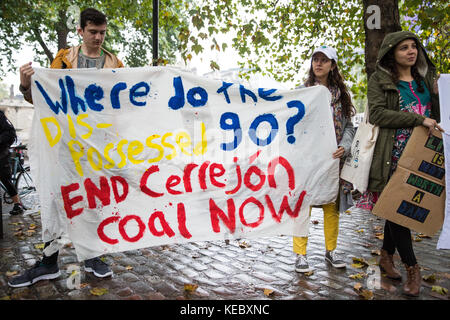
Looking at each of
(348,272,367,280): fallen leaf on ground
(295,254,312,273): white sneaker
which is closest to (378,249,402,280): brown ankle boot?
(348,272,367,280): fallen leaf on ground

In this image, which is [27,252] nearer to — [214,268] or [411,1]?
[214,268]

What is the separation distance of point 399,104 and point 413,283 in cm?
154

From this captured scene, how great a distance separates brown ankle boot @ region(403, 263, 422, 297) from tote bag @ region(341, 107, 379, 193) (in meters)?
0.79

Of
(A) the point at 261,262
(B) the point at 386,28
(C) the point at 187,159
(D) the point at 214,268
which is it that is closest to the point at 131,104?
(C) the point at 187,159

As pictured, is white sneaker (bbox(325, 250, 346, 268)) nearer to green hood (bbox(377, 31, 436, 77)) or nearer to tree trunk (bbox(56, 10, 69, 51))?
green hood (bbox(377, 31, 436, 77))

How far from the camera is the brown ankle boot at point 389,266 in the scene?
10.3 feet

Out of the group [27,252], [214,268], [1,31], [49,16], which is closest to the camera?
[214,268]

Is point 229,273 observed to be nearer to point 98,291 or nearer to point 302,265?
point 302,265

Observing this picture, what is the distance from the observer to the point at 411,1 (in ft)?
15.7

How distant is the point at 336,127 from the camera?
339cm

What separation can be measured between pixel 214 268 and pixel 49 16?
1463 cm

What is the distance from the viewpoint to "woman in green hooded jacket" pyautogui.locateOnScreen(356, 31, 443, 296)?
2863mm

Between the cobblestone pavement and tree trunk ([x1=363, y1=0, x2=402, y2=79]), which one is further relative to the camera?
tree trunk ([x1=363, y1=0, x2=402, y2=79])

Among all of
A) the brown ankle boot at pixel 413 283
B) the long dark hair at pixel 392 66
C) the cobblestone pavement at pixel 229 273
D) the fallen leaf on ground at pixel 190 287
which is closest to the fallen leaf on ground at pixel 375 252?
the cobblestone pavement at pixel 229 273
